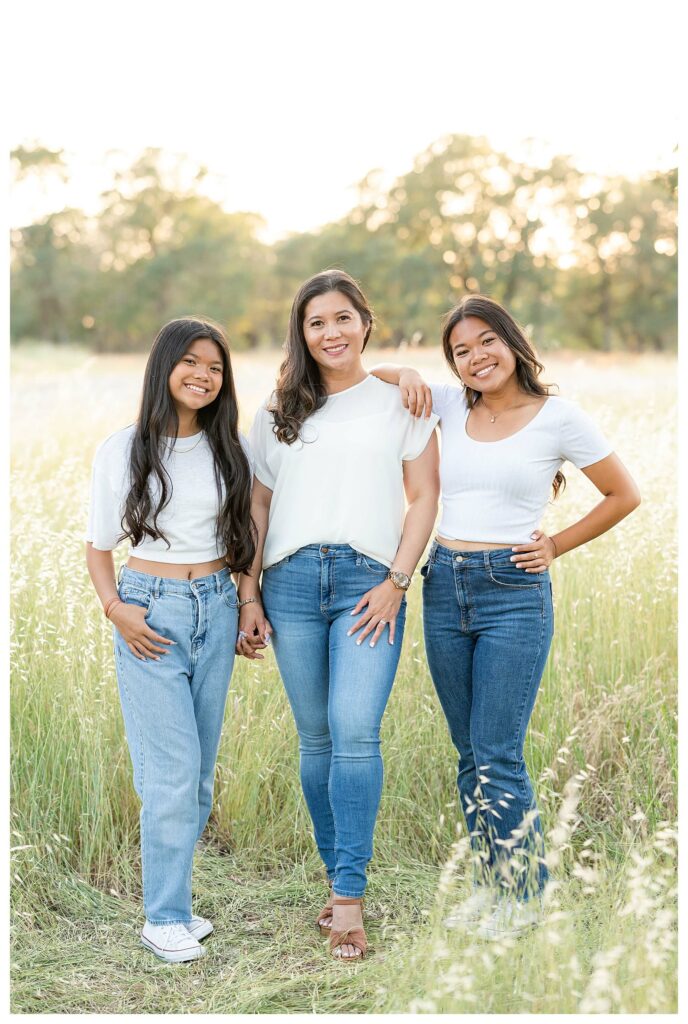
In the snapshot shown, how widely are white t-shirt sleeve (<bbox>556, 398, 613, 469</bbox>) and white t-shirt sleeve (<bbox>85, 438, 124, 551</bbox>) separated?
135cm

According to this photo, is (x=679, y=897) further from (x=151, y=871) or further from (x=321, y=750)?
(x=151, y=871)

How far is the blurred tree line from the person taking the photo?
91.0 ft

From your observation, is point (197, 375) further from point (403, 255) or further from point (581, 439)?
point (403, 255)

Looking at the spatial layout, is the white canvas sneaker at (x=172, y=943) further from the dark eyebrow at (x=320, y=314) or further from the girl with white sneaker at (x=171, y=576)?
the dark eyebrow at (x=320, y=314)

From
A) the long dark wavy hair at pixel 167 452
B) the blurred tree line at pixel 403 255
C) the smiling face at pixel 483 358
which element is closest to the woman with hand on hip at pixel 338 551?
the long dark wavy hair at pixel 167 452

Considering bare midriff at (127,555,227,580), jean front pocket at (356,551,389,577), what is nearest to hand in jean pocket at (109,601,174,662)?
bare midriff at (127,555,227,580)

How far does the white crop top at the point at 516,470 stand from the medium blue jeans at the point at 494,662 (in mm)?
85

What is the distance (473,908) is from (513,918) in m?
0.12

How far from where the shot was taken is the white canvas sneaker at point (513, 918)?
255 centimetres

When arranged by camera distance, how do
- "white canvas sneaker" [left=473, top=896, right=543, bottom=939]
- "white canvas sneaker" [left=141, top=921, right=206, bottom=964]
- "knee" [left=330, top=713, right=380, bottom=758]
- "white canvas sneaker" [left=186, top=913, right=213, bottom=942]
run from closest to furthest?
1. "white canvas sneaker" [left=473, top=896, right=543, bottom=939]
2. "knee" [left=330, top=713, right=380, bottom=758]
3. "white canvas sneaker" [left=141, top=921, right=206, bottom=964]
4. "white canvas sneaker" [left=186, top=913, right=213, bottom=942]

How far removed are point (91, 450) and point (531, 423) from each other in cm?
449

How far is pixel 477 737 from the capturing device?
2.78m

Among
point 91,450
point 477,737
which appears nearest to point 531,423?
point 477,737

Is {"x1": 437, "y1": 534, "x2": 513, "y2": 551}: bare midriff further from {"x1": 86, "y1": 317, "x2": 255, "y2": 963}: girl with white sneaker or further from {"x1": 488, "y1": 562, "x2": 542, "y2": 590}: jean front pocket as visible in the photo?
{"x1": 86, "y1": 317, "x2": 255, "y2": 963}: girl with white sneaker
